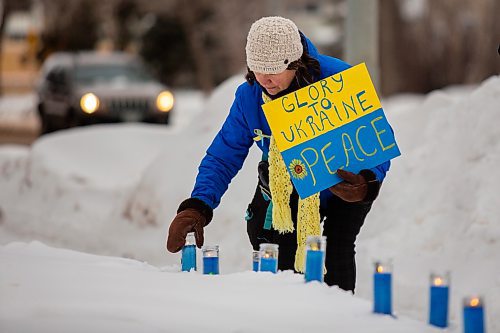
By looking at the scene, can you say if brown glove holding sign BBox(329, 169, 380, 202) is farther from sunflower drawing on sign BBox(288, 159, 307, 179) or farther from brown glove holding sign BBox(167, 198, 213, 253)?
brown glove holding sign BBox(167, 198, 213, 253)

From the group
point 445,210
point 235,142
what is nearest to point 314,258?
point 235,142

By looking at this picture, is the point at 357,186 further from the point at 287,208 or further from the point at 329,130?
the point at 287,208

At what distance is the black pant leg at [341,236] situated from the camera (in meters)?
4.57

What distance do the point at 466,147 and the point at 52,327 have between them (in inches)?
207

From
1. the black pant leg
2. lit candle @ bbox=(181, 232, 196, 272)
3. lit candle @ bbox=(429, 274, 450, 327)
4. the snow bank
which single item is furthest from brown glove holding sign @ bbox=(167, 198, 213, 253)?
the snow bank

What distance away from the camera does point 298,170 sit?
423cm

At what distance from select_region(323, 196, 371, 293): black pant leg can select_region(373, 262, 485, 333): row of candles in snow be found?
1298 millimetres

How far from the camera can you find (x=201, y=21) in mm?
39375

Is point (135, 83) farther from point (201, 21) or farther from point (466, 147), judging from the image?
point (201, 21)

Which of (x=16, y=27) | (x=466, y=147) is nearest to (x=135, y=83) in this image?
(x=466, y=147)

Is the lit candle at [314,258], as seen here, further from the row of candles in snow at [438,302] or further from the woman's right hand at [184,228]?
the woman's right hand at [184,228]

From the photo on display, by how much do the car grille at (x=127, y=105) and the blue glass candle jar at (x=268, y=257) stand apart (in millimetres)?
14857

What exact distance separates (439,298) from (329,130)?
4.21 feet

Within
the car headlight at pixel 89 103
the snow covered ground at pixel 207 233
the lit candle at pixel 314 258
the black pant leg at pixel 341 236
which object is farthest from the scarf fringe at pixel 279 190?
the car headlight at pixel 89 103
